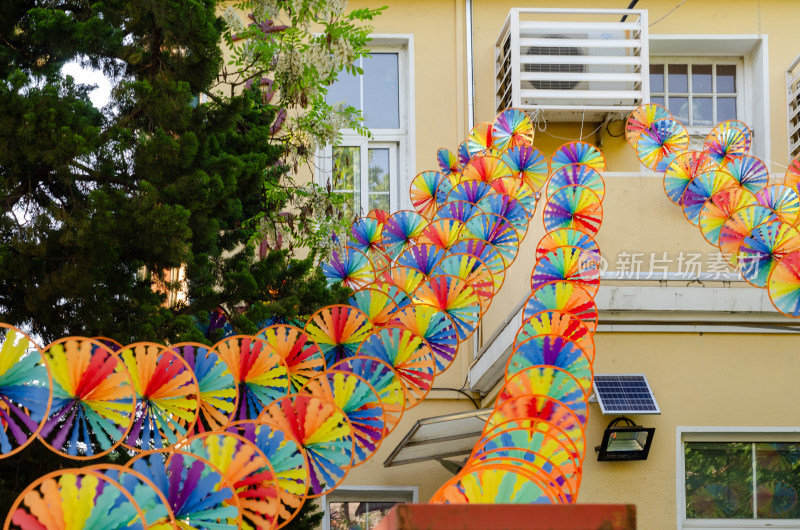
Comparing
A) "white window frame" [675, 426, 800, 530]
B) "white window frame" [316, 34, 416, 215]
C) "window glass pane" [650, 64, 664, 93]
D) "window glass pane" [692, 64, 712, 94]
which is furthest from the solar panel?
"window glass pane" [692, 64, 712, 94]

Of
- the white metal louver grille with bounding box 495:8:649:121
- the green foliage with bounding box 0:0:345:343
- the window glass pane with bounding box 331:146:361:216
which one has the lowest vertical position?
the green foliage with bounding box 0:0:345:343

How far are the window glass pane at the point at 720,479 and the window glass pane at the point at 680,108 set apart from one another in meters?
3.29

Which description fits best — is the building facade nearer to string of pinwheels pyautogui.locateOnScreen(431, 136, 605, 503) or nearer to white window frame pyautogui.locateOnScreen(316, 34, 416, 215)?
white window frame pyautogui.locateOnScreen(316, 34, 416, 215)

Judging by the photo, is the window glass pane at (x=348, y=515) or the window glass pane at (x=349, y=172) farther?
the window glass pane at (x=349, y=172)

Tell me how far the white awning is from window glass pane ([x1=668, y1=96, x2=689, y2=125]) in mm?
3695

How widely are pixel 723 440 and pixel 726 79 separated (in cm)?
373

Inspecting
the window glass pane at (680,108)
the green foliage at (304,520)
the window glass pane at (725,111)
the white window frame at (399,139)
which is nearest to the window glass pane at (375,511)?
the green foliage at (304,520)

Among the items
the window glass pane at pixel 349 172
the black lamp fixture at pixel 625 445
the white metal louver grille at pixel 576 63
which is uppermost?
the white metal louver grille at pixel 576 63

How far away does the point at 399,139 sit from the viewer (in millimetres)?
8492

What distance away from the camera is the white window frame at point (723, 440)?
20.3 ft

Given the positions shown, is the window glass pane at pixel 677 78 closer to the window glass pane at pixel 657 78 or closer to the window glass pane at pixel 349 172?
the window glass pane at pixel 657 78

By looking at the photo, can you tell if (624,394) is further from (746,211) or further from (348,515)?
(348,515)

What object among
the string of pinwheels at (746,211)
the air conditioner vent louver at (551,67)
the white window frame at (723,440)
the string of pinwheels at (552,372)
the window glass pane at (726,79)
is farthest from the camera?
the window glass pane at (726,79)

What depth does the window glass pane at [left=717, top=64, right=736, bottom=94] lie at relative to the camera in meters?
8.83
